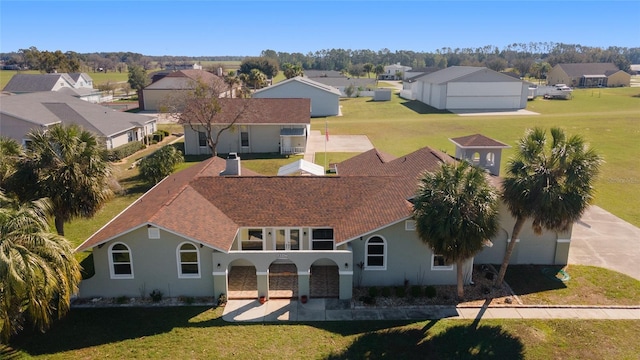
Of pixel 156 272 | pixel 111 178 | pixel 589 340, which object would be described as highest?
pixel 111 178

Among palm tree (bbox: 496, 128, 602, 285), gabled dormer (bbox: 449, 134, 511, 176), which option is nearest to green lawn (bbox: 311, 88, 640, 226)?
gabled dormer (bbox: 449, 134, 511, 176)

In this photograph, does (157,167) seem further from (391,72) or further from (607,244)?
(391,72)

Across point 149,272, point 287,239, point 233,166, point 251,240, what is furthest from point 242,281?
point 233,166

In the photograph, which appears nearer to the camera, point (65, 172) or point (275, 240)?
point (65, 172)

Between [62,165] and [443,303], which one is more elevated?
[62,165]

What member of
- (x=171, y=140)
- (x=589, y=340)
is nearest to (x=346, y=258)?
(x=589, y=340)

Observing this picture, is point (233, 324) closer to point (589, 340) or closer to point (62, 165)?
point (62, 165)

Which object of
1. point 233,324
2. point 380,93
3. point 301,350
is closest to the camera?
point 301,350

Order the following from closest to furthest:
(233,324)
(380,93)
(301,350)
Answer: (301,350)
(233,324)
(380,93)
